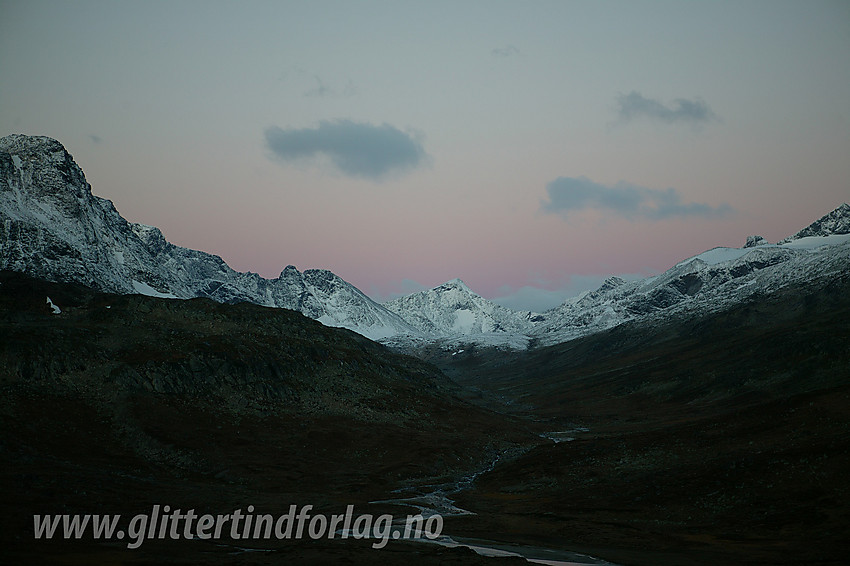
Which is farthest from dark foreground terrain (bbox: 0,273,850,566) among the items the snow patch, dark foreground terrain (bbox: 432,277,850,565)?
the snow patch

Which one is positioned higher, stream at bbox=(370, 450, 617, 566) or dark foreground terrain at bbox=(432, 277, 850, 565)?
dark foreground terrain at bbox=(432, 277, 850, 565)

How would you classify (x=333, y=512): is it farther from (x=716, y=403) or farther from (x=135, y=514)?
(x=716, y=403)

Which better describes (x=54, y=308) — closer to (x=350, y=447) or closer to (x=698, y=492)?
(x=350, y=447)

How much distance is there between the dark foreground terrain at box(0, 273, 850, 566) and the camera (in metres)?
45.9

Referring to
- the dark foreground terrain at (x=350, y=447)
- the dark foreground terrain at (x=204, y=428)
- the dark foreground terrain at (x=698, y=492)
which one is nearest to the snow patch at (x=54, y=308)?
the dark foreground terrain at (x=204, y=428)

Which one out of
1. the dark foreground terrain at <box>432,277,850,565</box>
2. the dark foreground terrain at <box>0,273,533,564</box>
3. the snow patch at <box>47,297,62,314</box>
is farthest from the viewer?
the snow patch at <box>47,297,62,314</box>

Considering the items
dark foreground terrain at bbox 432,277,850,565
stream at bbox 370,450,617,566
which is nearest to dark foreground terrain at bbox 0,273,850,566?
dark foreground terrain at bbox 432,277,850,565

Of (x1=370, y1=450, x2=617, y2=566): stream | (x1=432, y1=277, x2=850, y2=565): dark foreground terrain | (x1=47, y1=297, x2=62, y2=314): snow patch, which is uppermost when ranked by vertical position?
(x1=47, y1=297, x2=62, y2=314): snow patch

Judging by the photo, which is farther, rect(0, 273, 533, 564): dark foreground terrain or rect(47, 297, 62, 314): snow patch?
rect(47, 297, 62, 314): snow patch

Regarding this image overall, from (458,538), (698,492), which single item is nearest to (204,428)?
(458,538)

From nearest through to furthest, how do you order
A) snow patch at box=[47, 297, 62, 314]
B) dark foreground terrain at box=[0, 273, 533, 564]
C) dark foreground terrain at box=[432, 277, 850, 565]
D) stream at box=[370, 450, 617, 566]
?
stream at box=[370, 450, 617, 566] < dark foreground terrain at box=[0, 273, 533, 564] < dark foreground terrain at box=[432, 277, 850, 565] < snow patch at box=[47, 297, 62, 314]

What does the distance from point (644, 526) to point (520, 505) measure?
16564mm

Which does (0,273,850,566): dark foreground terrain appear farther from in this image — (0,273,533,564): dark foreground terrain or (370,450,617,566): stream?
(370,450,617,566): stream

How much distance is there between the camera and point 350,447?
98625 millimetres
